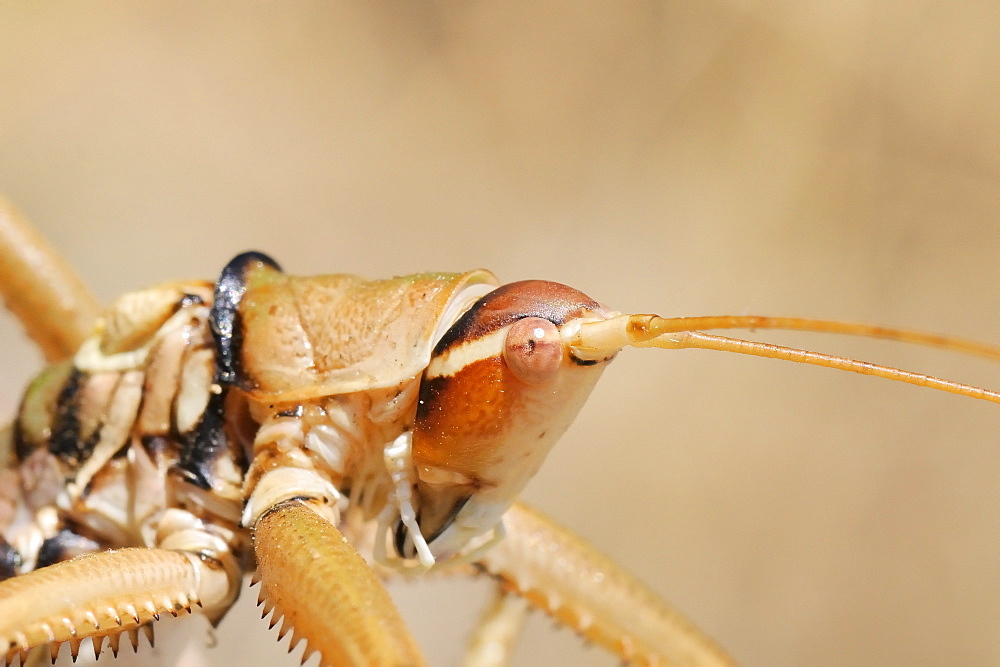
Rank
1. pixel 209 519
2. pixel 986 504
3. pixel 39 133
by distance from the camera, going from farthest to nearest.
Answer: pixel 39 133
pixel 986 504
pixel 209 519

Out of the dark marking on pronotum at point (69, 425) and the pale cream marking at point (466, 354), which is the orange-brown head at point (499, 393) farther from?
the dark marking on pronotum at point (69, 425)

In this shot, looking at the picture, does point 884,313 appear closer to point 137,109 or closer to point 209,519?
point 209,519

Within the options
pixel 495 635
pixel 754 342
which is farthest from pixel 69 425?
pixel 754 342

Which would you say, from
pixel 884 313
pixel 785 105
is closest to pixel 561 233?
pixel 785 105

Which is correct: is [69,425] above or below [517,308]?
below

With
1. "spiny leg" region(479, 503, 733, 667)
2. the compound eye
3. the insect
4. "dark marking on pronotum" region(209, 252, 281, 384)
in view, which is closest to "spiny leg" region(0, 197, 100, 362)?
the insect

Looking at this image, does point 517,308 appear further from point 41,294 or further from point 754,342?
point 41,294
